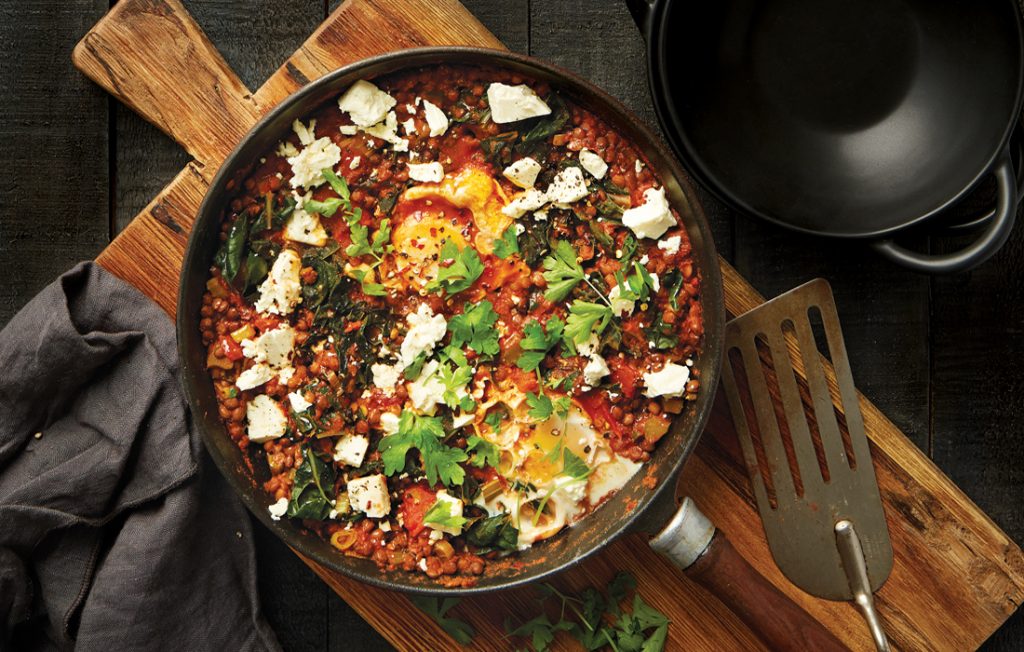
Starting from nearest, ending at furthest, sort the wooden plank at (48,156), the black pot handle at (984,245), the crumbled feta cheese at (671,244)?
the black pot handle at (984,245)
the crumbled feta cheese at (671,244)
the wooden plank at (48,156)

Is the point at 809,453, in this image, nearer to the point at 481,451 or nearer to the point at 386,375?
the point at 481,451

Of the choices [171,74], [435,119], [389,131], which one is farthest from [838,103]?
[171,74]

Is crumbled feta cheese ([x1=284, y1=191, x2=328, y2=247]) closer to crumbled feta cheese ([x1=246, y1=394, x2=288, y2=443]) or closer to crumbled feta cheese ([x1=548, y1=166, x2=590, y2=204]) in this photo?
crumbled feta cheese ([x1=246, y1=394, x2=288, y2=443])

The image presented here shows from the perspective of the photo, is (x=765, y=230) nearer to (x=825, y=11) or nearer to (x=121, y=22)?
(x=825, y=11)

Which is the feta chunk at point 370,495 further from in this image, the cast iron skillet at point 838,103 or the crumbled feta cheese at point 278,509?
the cast iron skillet at point 838,103

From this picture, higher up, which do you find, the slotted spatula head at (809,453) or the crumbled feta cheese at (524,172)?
the crumbled feta cheese at (524,172)

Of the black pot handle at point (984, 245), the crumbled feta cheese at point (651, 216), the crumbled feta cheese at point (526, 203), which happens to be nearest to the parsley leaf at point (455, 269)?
the crumbled feta cheese at point (526, 203)
